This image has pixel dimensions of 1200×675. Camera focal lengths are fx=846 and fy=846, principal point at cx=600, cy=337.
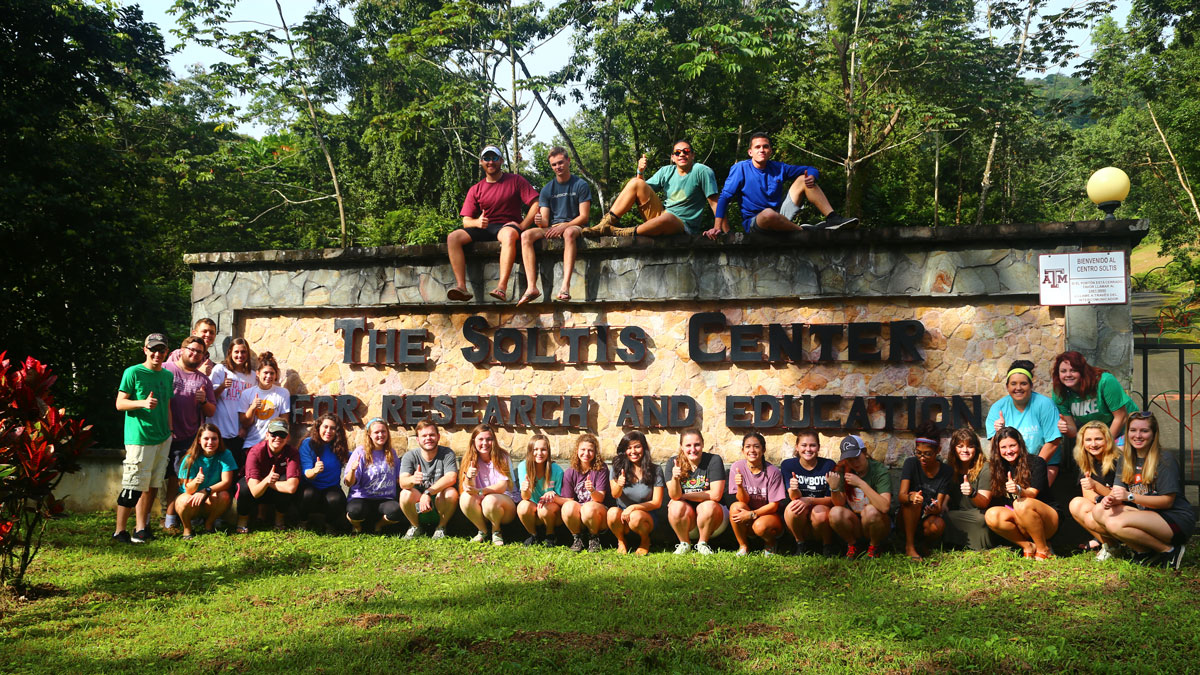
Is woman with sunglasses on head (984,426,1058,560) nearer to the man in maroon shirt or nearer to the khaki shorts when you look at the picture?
the man in maroon shirt

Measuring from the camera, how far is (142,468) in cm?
683

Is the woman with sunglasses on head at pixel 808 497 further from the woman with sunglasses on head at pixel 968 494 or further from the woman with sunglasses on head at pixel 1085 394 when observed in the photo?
the woman with sunglasses on head at pixel 1085 394

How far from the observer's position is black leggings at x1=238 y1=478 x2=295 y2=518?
285 inches

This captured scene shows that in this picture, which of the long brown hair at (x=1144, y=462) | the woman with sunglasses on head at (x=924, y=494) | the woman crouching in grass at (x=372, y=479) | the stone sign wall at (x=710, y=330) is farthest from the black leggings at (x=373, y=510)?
the long brown hair at (x=1144, y=462)

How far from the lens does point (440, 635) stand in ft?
15.0

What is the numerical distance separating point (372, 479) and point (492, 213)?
261cm

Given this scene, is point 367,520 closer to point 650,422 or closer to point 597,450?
point 597,450

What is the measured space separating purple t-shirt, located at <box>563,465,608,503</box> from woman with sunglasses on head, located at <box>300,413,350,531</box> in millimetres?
1986

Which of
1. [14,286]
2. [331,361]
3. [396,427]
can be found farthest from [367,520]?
[14,286]

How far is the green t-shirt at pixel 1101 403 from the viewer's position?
20.1 feet

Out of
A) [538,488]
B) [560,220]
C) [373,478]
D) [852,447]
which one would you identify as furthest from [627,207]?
[373,478]

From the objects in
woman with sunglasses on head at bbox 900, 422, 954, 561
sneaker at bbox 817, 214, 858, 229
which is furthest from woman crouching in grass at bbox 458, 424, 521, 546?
sneaker at bbox 817, 214, 858, 229

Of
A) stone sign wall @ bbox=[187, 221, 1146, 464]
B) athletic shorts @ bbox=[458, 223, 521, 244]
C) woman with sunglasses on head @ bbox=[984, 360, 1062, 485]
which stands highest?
athletic shorts @ bbox=[458, 223, 521, 244]

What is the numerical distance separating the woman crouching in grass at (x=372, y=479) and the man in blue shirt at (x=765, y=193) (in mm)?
3262
